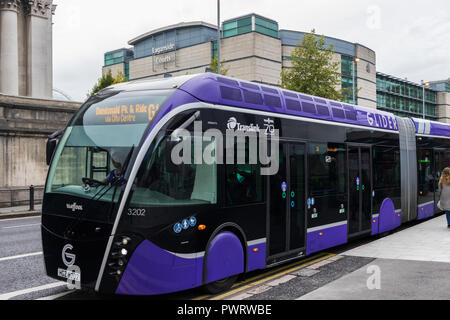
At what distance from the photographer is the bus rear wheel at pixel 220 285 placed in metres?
6.48

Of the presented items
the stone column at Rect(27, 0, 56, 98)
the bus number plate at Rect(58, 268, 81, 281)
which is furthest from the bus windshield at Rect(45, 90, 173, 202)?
the stone column at Rect(27, 0, 56, 98)

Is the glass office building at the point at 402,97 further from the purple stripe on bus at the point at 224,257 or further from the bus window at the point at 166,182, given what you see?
the bus window at the point at 166,182

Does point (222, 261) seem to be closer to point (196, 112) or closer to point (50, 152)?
point (196, 112)

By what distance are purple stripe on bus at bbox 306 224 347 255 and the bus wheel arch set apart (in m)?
2.05

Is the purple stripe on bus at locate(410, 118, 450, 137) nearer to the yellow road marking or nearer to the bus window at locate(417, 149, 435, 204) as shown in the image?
the bus window at locate(417, 149, 435, 204)

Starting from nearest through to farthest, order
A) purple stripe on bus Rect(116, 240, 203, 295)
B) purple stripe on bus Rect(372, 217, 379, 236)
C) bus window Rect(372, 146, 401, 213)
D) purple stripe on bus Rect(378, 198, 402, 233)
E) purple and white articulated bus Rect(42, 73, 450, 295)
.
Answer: purple stripe on bus Rect(116, 240, 203, 295)
purple and white articulated bus Rect(42, 73, 450, 295)
purple stripe on bus Rect(372, 217, 379, 236)
bus window Rect(372, 146, 401, 213)
purple stripe on bus Rect(378, 198, 402, 233)

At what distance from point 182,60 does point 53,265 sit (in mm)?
64531

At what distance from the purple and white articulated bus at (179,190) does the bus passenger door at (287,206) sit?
18mm

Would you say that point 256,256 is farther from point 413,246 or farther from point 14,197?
point 14,197

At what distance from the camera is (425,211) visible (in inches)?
558

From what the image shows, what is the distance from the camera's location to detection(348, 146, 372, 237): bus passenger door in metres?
10.1

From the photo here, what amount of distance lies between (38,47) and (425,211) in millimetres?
26751
